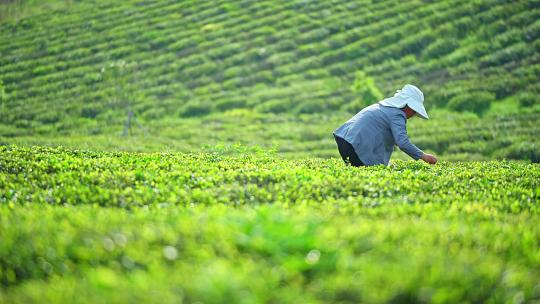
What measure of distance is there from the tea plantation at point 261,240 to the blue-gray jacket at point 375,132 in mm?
2262

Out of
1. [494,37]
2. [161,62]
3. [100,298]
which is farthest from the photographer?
[161,62]

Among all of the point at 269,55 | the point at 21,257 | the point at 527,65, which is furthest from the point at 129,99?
the point at 21,257

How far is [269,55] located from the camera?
43.2 metres

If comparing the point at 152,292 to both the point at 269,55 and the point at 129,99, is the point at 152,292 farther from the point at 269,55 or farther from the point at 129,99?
the point at 269,55

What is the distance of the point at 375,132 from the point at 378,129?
0.26ft

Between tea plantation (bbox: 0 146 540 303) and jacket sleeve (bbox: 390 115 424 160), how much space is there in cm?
169

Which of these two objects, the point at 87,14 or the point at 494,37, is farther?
the point at 87,14

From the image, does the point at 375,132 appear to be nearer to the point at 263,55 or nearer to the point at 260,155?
the point at 260,155

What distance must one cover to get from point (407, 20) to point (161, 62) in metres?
18.8

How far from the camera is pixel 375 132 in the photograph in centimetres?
1133

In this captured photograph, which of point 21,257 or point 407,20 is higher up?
point 21,257

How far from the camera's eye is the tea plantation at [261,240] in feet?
15.1

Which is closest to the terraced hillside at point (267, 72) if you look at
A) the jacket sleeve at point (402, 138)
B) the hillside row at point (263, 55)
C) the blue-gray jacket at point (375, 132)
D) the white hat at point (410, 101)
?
the hillside row at point (263, 55)

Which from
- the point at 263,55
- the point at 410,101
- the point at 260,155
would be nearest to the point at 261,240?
the point at 410,101
